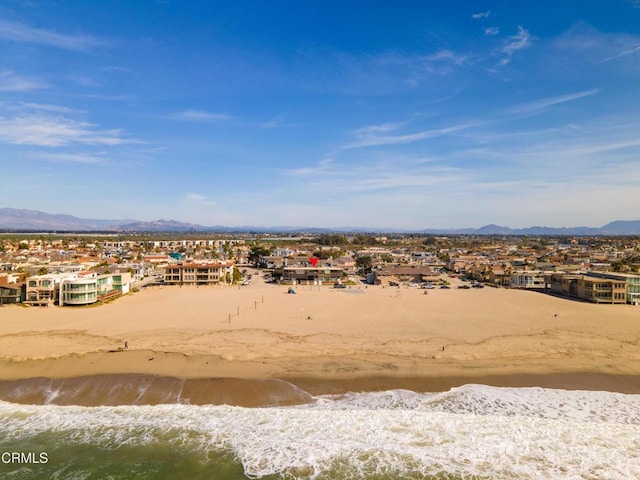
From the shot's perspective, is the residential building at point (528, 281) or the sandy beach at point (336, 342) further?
the residential building at point (528, 281)

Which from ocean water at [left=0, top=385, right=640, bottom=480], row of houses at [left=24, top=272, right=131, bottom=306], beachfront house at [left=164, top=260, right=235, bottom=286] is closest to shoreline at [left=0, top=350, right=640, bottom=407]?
ocean water at [left=0, top=385, right=640, bottom=480]

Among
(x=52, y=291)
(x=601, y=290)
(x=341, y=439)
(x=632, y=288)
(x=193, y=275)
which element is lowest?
(x=341, y=439)

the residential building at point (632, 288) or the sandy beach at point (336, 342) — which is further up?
the residential building at point (632, 288)

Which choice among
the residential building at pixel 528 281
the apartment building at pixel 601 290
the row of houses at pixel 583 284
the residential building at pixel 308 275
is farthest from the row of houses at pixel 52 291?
the apartment building at pixel 601 290

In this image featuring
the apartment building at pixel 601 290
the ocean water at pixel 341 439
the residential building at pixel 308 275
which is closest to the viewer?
the ocean water at pixel 341 439

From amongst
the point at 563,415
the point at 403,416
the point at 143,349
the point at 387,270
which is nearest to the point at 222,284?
the point at 387,270

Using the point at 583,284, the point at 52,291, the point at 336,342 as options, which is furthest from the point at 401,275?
the point at 52,291

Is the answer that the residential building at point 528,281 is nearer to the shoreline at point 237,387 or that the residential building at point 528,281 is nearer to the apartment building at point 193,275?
the shoreline at point 237,387

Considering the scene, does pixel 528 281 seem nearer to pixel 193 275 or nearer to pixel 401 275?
pixel 401 275
